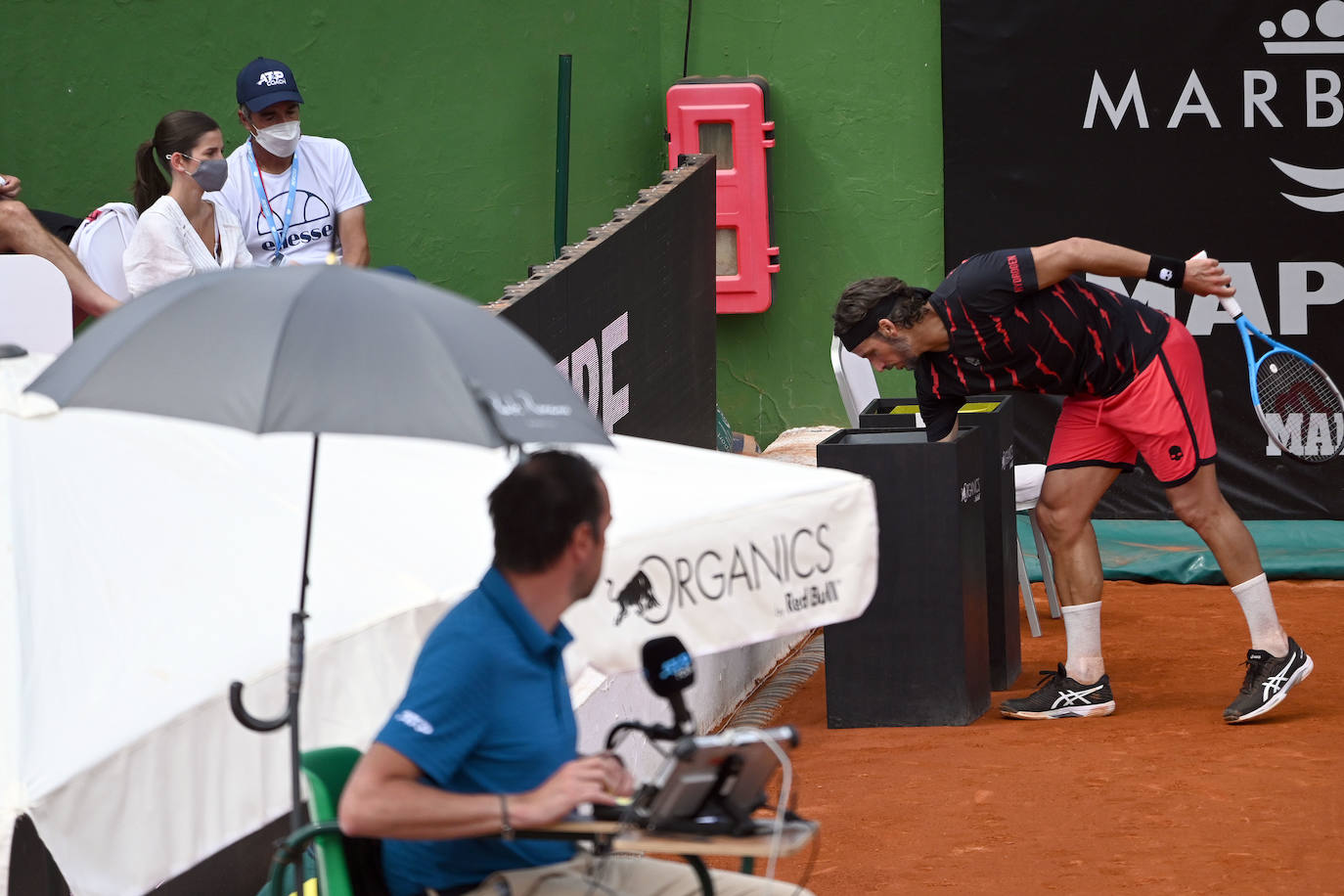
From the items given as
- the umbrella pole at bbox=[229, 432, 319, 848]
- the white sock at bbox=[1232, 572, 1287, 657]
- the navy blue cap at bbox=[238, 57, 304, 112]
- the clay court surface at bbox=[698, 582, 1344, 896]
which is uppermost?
the navy blue cap at bbox=[238, 57, 304, 112]

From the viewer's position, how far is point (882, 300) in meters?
5.89

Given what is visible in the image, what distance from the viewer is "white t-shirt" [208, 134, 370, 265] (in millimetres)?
6180

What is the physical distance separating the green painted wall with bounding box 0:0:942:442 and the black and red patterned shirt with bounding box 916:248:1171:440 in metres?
3.80

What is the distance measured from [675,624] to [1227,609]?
5.20m

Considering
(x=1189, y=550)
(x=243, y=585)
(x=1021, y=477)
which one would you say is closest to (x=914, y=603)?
(x=1021, y=477)

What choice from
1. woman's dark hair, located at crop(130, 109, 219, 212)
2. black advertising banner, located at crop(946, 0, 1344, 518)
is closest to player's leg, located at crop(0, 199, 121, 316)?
woman's dark hair, located at crop(130, 109, 219, 212)

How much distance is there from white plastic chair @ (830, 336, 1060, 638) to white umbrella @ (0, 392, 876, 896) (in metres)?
3.60

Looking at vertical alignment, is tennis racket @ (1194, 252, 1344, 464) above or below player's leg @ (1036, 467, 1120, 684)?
above

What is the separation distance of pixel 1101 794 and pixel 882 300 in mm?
1813

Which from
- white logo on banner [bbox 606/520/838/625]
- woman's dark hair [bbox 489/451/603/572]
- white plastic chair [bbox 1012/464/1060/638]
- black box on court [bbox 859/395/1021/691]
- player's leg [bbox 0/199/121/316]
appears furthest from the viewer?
white plastic chair [bbox 1012/464/1060/638]

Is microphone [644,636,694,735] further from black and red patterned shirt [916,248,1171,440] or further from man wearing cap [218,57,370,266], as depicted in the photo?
man wearing cap [218,57,370,266]

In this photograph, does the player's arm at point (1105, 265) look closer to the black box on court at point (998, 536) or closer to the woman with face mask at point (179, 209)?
the black box on court at point (998, 536)

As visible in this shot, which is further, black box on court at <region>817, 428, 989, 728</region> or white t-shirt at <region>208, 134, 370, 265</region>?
white t-shirt at <region>208, 134, 370, 265</region>

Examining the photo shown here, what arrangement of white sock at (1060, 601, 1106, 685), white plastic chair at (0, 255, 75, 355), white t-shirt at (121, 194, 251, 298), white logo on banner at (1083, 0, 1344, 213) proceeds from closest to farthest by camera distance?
white plastic chair at (0, 255, 75, 355), white t-shirt at (121, 194, 251, 298), white sock at (1060, 601, 1106, 685), white logo on banner at (1083, 0, 1344, 213)
